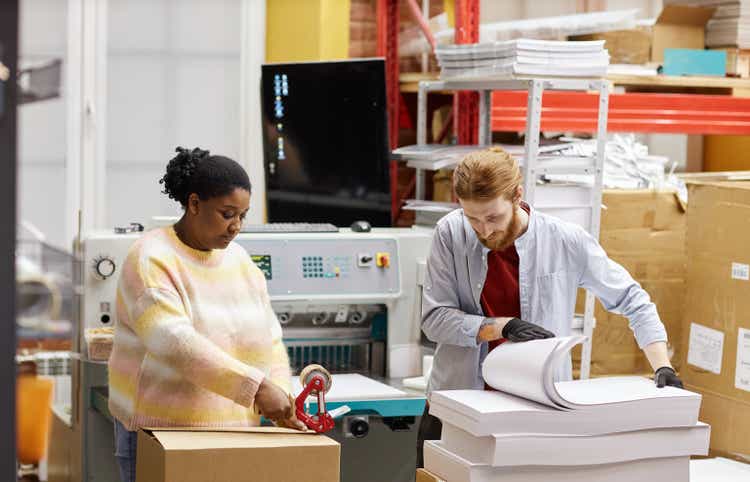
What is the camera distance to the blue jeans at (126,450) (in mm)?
2332

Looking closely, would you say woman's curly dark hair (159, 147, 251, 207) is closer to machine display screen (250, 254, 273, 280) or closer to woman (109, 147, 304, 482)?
woman (109, 147, 304, 482)

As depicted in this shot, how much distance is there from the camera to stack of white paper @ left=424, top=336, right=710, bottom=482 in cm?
186

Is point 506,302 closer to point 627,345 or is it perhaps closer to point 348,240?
point 348,240

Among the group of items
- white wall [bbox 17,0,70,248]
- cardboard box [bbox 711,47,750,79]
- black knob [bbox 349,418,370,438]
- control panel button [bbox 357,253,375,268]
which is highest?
cardboard box [bbox 711,47,750,79]

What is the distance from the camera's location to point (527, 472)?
6.23 ft

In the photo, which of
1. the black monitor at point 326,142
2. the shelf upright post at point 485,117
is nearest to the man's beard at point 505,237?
the shelf upright post at point 485,117

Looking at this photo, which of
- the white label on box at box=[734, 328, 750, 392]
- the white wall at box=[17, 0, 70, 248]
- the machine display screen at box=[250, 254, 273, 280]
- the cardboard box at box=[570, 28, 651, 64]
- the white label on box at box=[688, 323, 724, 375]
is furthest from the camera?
the cardboard box at box=[570, 28, 651, 64]

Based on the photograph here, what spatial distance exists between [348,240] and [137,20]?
2203 mm

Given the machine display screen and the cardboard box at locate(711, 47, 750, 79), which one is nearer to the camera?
the machine display screen

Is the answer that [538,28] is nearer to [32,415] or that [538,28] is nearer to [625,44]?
[625,44]

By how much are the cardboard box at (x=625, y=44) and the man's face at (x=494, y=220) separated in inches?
93.3

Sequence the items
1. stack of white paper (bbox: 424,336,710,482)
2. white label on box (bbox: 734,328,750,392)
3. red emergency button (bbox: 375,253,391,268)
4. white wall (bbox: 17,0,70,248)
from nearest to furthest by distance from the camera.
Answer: white wall (bbox: 17,0,70,248), stack of white paper (bbox: 424,336,710,482), white label on box (bbox: 734,328,750,392), red emergency button (bbox: 375,253,391,268)

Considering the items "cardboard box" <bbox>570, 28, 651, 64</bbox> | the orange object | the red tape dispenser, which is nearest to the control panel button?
the red tape dispenser

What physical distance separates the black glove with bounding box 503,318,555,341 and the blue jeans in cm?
81
